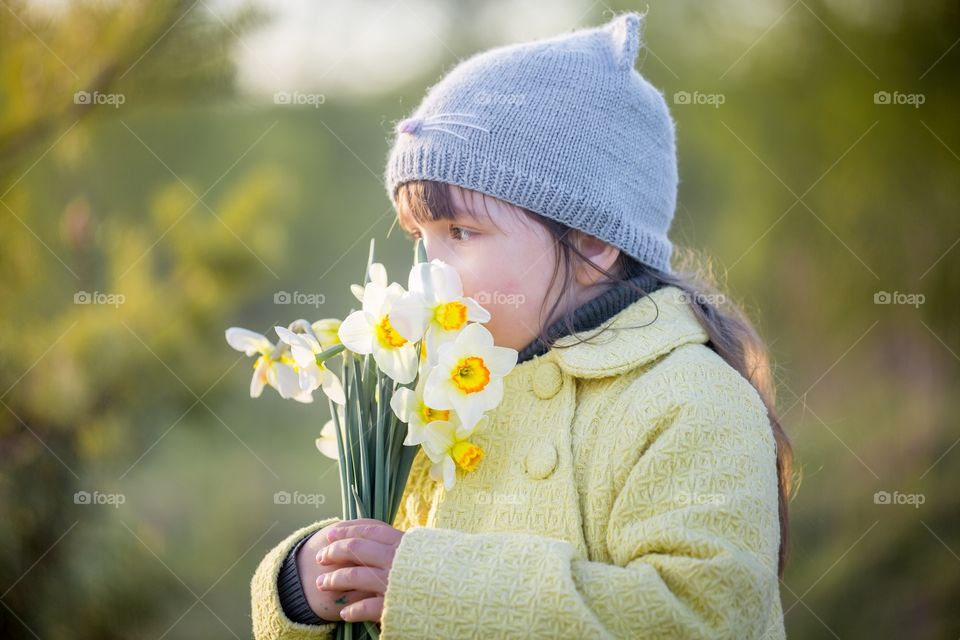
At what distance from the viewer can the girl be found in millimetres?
873

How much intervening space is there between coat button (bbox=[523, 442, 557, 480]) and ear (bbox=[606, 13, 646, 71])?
24.2 inches

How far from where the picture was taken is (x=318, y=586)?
101 centimetres

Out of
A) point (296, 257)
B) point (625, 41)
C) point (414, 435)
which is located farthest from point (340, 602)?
point (296, 257)

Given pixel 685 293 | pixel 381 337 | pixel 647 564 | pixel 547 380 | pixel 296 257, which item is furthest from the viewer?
pixel 296 257

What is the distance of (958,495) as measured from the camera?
6.72 ft

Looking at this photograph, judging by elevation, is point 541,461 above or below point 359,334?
below

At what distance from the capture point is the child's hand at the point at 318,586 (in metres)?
1.01

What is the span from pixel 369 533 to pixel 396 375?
0.20 meters

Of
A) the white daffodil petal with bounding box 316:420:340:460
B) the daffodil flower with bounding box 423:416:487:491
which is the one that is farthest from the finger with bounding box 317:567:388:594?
the white daffodil petal with bounding box 316:420:340:460

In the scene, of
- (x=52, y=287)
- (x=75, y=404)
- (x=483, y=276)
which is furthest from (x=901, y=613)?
(x=52, y=287)

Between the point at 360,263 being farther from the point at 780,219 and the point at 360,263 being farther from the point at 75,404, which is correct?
the point at 780,219

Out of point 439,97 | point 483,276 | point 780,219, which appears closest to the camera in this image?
point 483,276

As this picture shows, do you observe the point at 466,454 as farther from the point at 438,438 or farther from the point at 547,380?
the point at 547,380

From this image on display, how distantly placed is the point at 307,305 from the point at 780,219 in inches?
54.9
